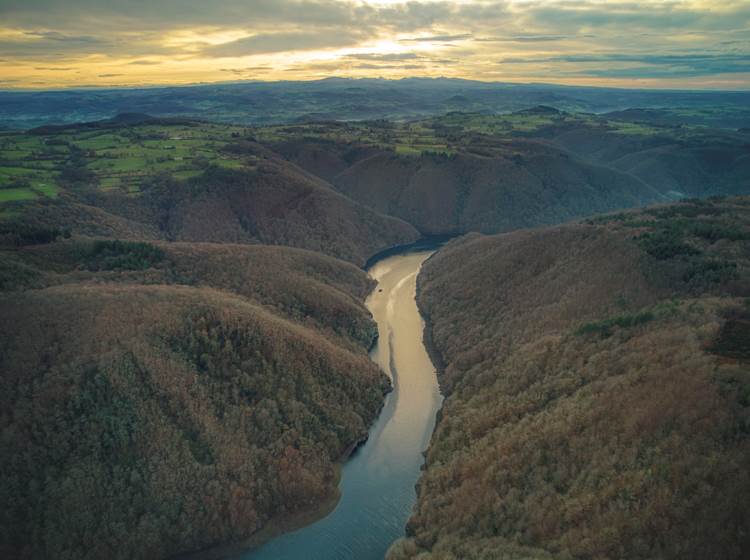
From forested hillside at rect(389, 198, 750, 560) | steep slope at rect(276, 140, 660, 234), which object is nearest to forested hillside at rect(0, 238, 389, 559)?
forested hillside at rect(389, 198, 750, 560)

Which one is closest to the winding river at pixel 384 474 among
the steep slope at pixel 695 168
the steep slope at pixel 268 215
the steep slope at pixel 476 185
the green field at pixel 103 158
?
the steep slope at pixel 268 215

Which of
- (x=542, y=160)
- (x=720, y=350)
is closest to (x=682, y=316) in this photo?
(x=720, y=350)

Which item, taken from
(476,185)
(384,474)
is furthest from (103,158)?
(384,474)

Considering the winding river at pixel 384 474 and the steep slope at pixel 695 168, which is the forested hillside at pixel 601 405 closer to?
the winding river at pixel 384 474

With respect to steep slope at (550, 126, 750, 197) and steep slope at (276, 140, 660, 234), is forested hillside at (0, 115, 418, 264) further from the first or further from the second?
steep slope at (550, 126, 750, 197)

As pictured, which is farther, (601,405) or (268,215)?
(268,215)

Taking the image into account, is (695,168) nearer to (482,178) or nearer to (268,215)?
(482,178)
